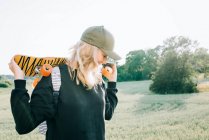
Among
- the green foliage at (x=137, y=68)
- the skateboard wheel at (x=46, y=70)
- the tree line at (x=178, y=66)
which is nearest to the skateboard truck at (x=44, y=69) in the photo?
the skateboard wheel at (x=46, y=70)

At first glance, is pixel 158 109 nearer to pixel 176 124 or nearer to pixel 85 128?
pixel 176 124

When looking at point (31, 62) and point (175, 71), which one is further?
point (175, 71)

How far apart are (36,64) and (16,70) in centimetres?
12

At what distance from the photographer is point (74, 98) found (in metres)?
2.42

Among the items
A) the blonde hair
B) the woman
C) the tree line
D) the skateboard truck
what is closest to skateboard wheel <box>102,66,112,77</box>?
the woman

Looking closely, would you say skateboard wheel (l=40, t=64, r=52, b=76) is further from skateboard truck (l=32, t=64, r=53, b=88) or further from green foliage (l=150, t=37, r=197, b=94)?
green foliage (l=150, t=37, r=197, b=94)

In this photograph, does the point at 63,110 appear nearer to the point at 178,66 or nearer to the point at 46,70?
the point at 46,70

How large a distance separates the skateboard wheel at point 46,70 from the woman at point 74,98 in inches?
1.3

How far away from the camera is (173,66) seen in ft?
84.6

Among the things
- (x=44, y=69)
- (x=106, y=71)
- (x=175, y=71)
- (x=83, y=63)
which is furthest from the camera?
(x=175, y=71)

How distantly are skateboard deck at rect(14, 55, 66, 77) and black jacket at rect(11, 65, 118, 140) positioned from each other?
0.22 feet

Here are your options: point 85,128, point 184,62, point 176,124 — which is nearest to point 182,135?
point 176,124

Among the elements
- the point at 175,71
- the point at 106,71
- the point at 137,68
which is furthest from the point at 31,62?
the point at 137,68

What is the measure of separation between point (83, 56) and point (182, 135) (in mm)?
6203
